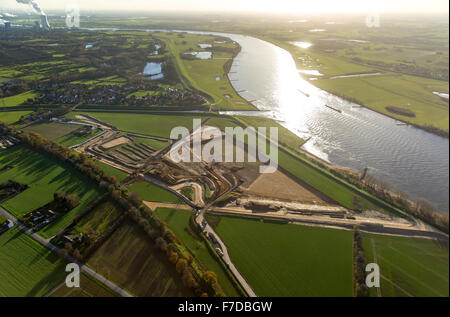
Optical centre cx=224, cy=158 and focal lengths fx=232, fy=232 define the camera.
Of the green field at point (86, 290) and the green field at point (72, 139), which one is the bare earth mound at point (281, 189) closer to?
the green field at point (86, 290)

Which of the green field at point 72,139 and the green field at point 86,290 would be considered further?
the green field at point 72,139

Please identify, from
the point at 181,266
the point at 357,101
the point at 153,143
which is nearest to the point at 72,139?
the point at 153,143

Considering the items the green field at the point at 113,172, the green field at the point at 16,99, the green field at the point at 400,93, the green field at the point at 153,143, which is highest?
the green field at the point at 400,93

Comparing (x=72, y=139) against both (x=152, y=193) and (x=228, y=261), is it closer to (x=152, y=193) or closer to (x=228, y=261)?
(x=152, y=193)

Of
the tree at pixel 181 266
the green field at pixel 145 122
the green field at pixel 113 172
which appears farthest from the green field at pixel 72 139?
the tree at pixel 181 266

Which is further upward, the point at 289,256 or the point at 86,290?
the point at 289,256

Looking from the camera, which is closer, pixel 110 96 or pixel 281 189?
pixel 281 189
